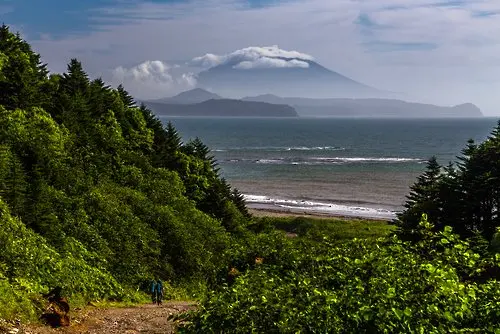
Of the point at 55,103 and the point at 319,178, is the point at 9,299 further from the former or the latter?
the point at 319,178

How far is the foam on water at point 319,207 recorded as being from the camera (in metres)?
87.4

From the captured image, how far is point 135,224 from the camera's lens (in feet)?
108

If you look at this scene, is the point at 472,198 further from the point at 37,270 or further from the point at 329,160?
the point at 329,160

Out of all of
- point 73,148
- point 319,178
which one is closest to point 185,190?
point 73,148

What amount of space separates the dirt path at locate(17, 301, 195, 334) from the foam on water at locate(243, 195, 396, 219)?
66.9 m

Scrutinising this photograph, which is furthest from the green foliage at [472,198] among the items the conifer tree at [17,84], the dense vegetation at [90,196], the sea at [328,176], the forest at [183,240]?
the sea at [328,176]

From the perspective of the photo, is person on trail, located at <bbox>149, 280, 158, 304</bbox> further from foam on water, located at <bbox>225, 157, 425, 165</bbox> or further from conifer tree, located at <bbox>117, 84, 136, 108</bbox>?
foam on water, located at <bbox>225, 157, 425, 165</bbox>

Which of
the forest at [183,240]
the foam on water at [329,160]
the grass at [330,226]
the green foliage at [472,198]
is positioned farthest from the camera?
the foam on water at [329,160]

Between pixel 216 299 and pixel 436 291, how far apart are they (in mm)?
3864

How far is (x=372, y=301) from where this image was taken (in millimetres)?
8523

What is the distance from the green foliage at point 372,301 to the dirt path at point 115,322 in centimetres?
946

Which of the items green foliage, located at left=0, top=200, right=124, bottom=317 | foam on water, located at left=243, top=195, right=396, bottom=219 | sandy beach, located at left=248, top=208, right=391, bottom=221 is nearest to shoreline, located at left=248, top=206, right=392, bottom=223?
sandy beach, located at left=248, top=208, right=391, bottom=221

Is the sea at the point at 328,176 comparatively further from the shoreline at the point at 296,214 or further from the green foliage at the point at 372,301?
the green foliage at the point at 372,301

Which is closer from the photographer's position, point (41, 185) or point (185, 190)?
point (41, 185)
